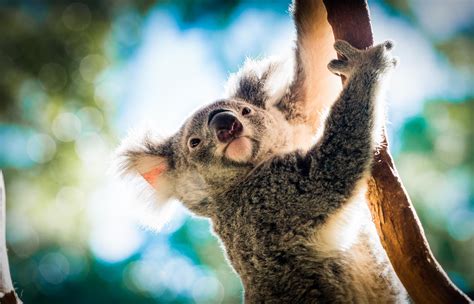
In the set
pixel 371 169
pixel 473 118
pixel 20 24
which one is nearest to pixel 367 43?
pixel 371 169

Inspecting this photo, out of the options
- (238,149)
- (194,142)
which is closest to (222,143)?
(238,149)

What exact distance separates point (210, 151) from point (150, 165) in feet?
1.44

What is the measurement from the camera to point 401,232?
1883 mm

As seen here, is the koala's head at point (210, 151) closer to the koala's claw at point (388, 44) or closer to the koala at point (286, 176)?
the koala at point (286, 176)

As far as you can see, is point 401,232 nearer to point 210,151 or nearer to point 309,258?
point 309,258

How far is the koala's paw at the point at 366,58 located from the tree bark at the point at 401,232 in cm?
14

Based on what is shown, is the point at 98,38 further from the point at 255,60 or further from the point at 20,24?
the point at 255,60

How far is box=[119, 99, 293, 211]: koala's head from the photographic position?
266 centimetres

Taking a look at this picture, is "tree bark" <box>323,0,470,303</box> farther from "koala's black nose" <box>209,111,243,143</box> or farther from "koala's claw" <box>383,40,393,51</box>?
"koala's black nose" <box>209,111,243,143</box>

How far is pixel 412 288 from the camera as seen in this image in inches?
73.6

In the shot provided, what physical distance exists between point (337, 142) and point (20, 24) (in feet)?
13.7

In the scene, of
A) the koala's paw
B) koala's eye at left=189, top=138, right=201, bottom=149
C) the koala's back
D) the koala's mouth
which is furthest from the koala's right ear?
the koala's paw

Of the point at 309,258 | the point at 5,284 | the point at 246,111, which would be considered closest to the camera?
the point at 5,284

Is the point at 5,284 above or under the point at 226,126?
under
